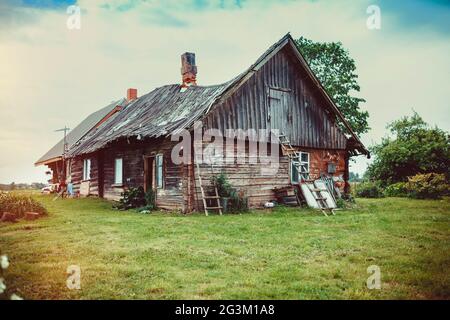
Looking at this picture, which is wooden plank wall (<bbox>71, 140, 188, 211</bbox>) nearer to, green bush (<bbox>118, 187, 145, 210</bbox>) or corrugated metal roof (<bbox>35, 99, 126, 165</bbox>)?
green bush (<bbox>118, 187, 145, 210</bbox>)

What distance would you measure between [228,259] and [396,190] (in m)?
18.3

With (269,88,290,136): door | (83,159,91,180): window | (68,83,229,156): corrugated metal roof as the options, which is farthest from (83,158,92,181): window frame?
(269,88,290,136): door

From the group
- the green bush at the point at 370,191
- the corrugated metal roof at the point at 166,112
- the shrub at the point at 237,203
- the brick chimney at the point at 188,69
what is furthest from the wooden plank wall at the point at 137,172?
the green bush at the point at 370,191

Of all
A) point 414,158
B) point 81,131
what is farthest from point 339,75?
point 81,131

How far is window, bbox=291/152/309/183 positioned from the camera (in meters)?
13.6

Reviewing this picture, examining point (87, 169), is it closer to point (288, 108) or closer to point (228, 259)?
point (288, 108)

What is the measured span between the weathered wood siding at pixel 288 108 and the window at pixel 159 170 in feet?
8.11

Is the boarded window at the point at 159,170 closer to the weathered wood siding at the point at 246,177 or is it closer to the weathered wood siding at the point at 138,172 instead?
the weathered wood siding at the point at 138,172

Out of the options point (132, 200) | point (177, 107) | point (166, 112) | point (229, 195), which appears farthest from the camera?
point (166, 112)

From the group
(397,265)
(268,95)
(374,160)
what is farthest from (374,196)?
(397,265)

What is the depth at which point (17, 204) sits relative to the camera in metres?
9.48

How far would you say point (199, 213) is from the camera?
1152 cm

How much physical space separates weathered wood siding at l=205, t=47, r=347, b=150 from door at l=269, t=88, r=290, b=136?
4 centimetres
